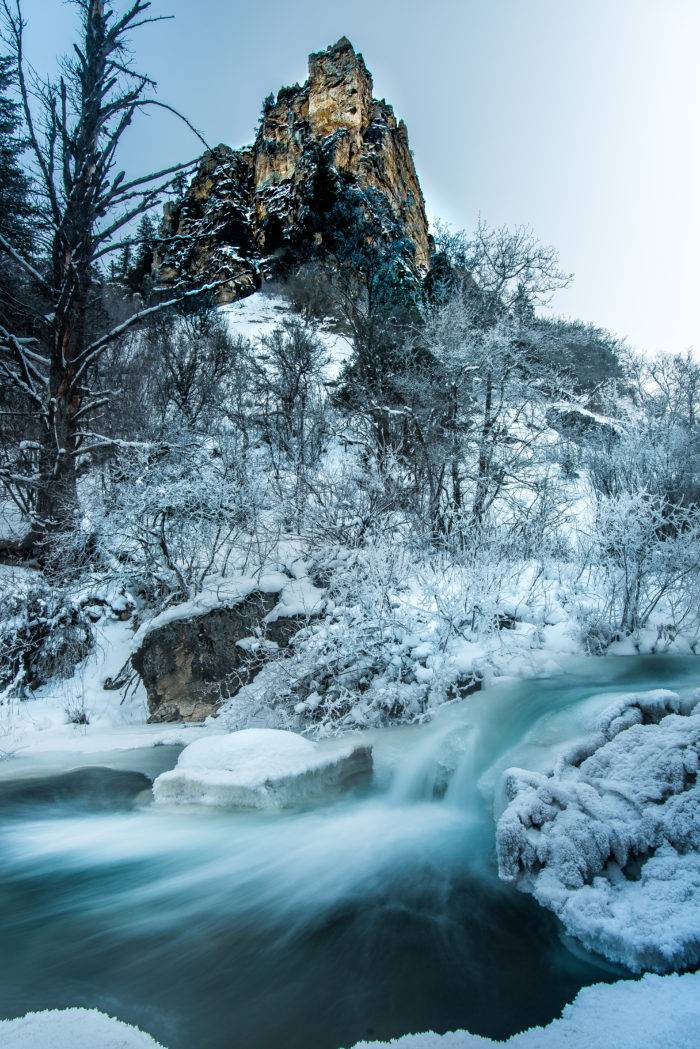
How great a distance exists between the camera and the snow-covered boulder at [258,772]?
4.74m

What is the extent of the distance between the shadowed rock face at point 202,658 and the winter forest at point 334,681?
47mm

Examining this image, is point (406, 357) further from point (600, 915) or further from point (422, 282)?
point (600, 915)

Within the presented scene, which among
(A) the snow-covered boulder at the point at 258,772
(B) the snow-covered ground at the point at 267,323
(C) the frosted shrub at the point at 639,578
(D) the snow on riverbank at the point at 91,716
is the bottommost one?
(D) the snow on riverbank at the point at 91,716

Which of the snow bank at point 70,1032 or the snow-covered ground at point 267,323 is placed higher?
the snow-covered ground at point 267,323

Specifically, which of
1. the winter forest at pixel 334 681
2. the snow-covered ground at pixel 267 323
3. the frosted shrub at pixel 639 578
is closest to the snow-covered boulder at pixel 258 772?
the winter forest at pixel 334 681

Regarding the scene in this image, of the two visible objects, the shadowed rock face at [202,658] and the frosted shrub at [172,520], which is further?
the frosted shrub at [172,520]

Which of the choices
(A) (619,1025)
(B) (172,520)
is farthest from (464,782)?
(B) (172,520)

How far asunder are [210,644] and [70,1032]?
6.31 metres

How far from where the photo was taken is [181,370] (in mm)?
17016

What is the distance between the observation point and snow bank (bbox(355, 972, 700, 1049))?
6.79 ft

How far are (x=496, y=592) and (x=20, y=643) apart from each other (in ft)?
25.0

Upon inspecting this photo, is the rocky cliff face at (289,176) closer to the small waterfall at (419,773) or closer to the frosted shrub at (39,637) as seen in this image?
the frosted shrub at (39,637)

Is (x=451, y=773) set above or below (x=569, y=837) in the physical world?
below

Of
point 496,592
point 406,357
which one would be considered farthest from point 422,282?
point 496,592
